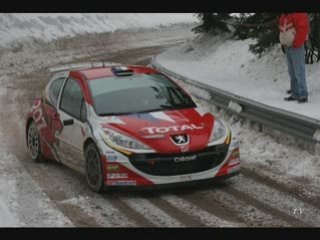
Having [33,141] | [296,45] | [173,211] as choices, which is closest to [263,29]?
[296,45]

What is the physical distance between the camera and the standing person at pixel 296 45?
37.1ft

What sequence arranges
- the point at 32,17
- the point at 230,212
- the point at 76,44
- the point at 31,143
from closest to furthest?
the point at 230,212, the point at 31,143, the point at 76,44, the point at 32,17

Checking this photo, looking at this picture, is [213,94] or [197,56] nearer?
[213,94]

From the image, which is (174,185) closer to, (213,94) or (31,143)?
(31,143)

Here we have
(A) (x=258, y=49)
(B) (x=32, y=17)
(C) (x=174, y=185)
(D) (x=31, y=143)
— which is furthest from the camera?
(B) (x=32, y=17)

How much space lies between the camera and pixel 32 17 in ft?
99.9

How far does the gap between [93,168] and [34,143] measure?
2.20 m

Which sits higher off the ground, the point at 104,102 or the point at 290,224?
the point at 104,102

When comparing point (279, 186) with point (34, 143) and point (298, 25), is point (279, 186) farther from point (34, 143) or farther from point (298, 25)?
point (298, 25)

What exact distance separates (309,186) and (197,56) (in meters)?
12.1

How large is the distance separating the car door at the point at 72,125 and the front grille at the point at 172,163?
3.34 ft

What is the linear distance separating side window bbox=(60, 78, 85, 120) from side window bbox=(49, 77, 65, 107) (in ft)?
0.58

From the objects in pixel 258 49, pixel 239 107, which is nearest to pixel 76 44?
pixel 258 49

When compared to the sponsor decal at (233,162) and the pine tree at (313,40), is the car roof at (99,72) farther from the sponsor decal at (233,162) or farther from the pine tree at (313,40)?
the pine tree at (313,40)
